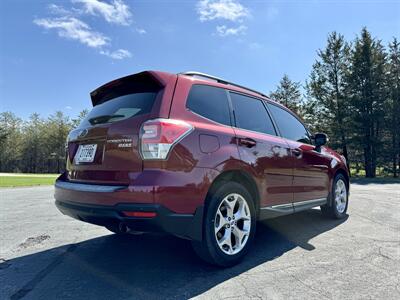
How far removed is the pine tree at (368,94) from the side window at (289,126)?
24.5m

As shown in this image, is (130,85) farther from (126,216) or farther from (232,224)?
(232,224)

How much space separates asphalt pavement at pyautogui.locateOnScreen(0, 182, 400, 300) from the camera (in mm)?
2473

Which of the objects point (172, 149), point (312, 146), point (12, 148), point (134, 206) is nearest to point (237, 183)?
point (172, 149)

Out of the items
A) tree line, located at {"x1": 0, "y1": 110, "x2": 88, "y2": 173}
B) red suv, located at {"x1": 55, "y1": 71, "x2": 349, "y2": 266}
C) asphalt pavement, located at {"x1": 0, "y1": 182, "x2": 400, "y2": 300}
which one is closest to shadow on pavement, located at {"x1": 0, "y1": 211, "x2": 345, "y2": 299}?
asphalt pavement, located at {"x1": 0, "y1": 182, "x2": 400, "y2": 300}

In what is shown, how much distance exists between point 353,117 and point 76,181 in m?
27.9

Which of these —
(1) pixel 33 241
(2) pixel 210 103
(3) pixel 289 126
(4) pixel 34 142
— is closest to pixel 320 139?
(3) pixel 289 126

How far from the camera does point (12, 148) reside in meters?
59.7

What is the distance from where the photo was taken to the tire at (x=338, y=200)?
204 inches

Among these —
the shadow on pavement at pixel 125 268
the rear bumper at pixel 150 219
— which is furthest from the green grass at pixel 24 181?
the rear bumper at pixel 150 219

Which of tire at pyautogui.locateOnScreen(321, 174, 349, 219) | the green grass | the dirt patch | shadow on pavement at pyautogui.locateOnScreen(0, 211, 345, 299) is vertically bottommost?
the green grass

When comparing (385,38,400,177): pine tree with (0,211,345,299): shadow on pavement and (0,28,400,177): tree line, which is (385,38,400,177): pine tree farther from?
(0,211,345,299): shadow on pavement

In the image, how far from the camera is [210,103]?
3.14m

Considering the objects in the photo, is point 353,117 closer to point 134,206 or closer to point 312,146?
point 312,146

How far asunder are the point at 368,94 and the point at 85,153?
28.6 meters
